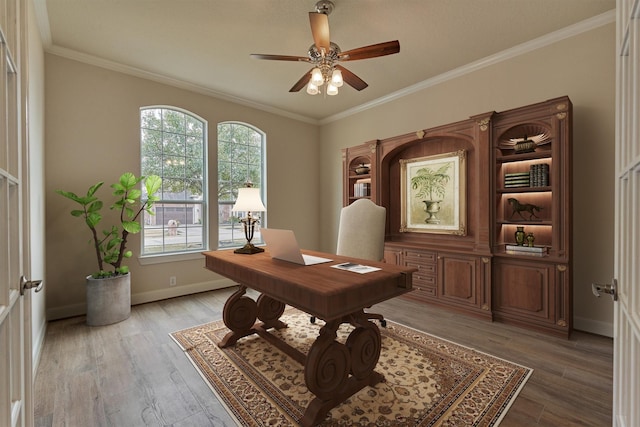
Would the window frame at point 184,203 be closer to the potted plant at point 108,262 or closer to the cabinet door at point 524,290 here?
the potted plant at point 108,262

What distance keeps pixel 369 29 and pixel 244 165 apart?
277 cm

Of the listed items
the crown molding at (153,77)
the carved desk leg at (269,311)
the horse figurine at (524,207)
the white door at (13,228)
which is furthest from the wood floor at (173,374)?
the crown molding at (153,77)

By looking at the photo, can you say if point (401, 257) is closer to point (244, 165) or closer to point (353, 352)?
point (353, 352)

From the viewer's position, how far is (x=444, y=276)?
3.46 m

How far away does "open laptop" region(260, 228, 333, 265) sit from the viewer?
1.98 m

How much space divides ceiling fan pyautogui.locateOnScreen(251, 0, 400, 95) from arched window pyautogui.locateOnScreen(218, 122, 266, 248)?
229 cm

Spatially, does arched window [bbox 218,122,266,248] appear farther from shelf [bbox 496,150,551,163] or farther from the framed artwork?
shelf [bbox 496,150,551,163]

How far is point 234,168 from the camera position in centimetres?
461

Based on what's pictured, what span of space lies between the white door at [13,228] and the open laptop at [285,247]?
1.27 metres

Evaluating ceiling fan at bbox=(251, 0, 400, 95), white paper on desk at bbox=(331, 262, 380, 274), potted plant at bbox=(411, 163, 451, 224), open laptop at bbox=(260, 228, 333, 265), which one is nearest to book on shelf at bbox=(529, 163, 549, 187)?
potted plant at bbox=(411, 163, 451, 224)

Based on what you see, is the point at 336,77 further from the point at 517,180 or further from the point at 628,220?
the point at 517,180

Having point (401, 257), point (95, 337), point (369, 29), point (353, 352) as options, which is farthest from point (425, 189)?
point (95, 337)

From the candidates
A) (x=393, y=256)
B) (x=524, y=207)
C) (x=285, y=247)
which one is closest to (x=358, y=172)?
(x=393, y=256)

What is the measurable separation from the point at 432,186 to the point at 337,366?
9.58 ft
